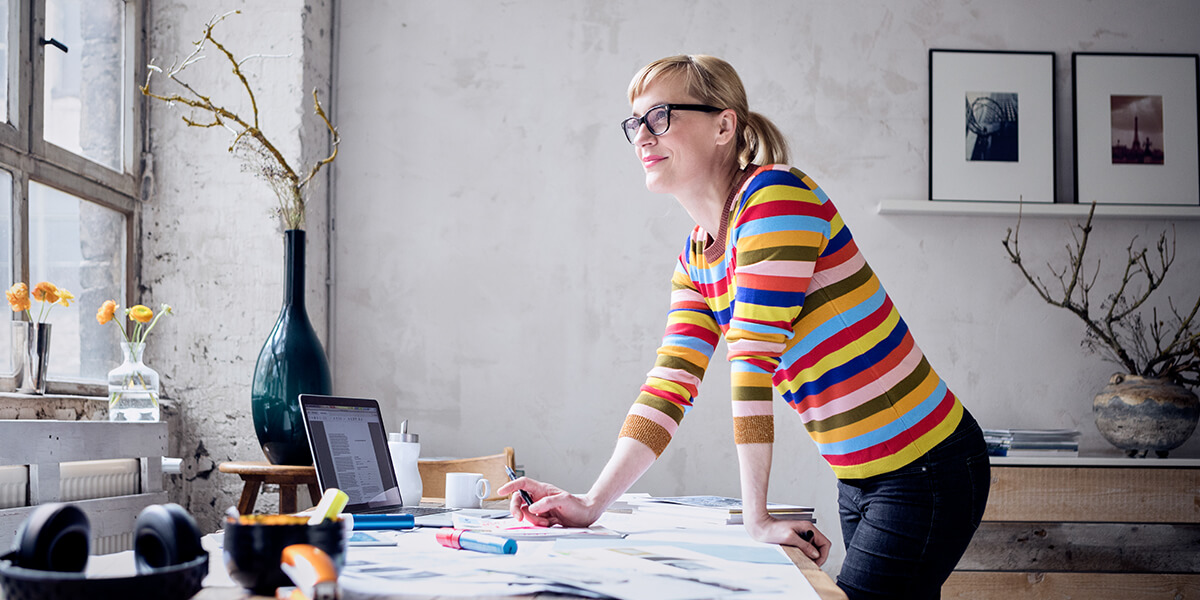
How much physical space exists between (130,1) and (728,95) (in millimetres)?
2414

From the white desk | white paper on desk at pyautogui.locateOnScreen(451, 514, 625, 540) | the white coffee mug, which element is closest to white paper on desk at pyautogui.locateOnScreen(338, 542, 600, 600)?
the white desk

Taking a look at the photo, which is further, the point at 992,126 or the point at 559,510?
the point at 992,126

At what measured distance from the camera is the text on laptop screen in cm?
162

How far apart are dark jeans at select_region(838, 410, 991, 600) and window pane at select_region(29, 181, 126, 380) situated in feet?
7.16

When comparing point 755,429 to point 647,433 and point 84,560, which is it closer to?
point 647,433

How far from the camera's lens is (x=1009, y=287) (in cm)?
335

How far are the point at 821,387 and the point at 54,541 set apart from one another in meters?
0.98

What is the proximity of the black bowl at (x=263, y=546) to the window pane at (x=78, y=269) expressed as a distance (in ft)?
6.51

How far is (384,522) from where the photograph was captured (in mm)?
1303

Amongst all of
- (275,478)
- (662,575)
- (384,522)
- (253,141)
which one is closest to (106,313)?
(275,478)

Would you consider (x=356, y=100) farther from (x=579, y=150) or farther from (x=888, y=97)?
(x=888, y=97)

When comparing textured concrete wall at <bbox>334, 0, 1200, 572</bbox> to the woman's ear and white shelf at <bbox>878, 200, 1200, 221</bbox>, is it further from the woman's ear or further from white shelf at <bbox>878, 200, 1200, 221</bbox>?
the woman's ear

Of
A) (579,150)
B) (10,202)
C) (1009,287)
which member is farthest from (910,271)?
(10,202)

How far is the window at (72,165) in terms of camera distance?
2404 millimetres
